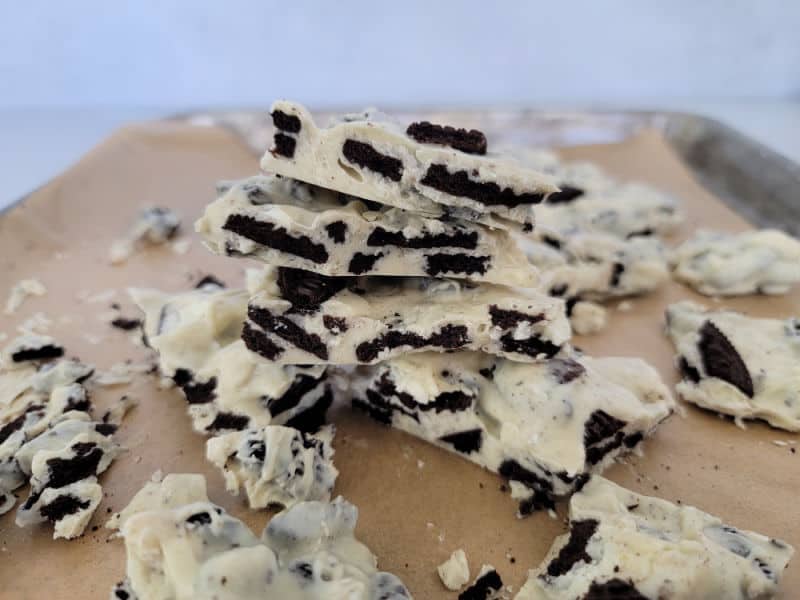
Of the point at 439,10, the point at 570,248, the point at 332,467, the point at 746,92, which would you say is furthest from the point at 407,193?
the point at 746,92

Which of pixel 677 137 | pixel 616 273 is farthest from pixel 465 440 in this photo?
pixel 677 137

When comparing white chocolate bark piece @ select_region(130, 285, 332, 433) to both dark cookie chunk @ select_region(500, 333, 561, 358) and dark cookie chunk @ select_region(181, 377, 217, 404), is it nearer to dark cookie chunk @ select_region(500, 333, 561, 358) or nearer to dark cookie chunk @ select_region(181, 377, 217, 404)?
dark cookie chunk @ select_region(181, 377, 217, 404)

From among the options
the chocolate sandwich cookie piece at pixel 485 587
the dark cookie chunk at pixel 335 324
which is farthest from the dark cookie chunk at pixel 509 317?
the chocolate sandwich cookie piece at pixel 485 587

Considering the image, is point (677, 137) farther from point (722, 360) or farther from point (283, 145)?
point (283, 145)

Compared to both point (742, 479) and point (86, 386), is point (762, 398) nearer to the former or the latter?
point (742, 479)

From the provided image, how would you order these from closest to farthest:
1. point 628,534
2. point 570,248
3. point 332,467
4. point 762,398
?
point 628,534, point 332,467, point 762,398, point 570,248

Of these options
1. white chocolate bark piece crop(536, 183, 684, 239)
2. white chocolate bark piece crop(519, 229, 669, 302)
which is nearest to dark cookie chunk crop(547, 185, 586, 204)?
white chocolate bark piece crop(536, 183, 684, 239)
